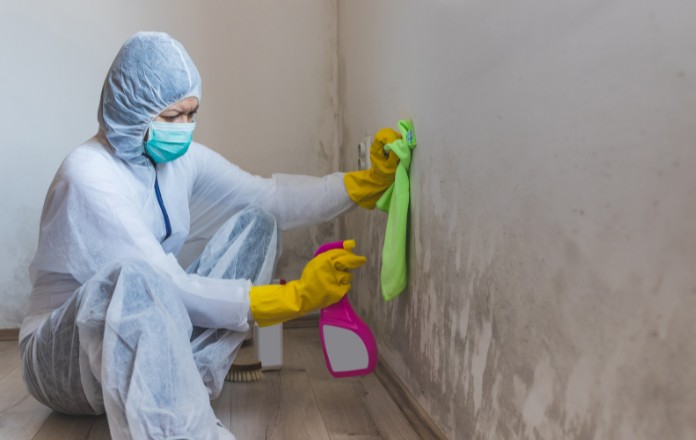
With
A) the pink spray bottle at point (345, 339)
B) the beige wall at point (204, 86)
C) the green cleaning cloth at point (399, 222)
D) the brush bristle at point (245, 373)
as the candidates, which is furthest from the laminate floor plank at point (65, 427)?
the beige wall at point (204, 86)

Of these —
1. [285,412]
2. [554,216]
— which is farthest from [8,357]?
[554,216]

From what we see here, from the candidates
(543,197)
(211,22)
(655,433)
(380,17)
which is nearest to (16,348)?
(211,22)

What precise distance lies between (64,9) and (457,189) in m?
1.52

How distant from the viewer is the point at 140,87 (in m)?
1.37

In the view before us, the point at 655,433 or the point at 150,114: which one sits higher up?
the point at 150,114

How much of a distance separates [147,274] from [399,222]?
54 cm

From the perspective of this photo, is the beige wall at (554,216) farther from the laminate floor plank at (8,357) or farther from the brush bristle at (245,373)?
the laminate floor plank at (8,357)

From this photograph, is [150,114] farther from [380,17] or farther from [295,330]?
[295,330]

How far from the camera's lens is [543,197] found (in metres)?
0.84

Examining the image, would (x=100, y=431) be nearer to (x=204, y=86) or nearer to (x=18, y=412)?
(x=18, y=412)

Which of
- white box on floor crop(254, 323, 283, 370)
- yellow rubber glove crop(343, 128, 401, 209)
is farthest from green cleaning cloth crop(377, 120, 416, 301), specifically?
white box on floor crop(254, 323, 283, 370)

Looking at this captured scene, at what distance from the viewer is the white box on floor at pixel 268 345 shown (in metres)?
1.76

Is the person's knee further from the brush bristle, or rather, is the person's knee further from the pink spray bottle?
the brush bristle

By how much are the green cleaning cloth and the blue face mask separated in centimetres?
43
